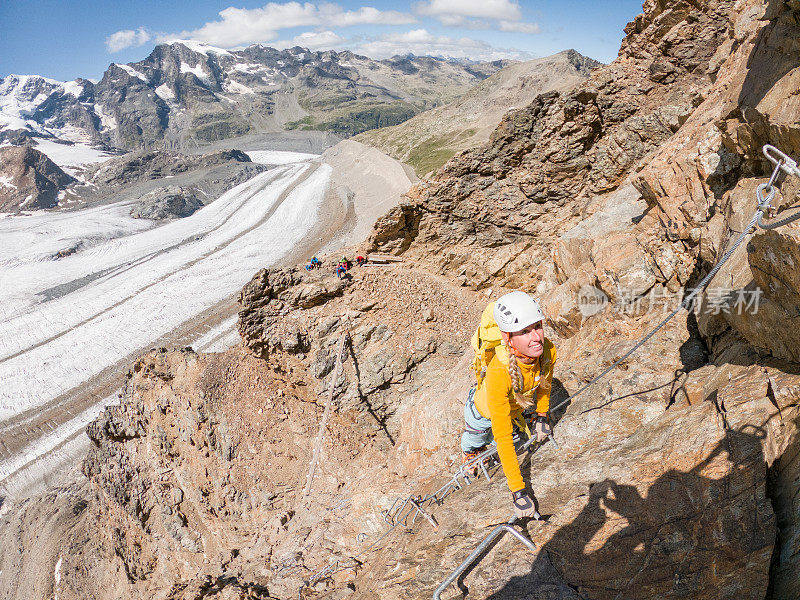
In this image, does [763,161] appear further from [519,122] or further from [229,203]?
[229,203]

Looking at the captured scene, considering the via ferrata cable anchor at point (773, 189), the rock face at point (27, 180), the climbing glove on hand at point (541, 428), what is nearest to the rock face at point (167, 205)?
the rock face at point (27, 180)

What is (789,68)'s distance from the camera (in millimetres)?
5676

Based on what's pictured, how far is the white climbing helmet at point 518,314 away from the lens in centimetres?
447

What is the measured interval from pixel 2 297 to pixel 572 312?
55.8 metres

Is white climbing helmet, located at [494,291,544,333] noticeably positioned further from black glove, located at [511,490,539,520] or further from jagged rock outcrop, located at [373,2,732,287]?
jagged rock outcrop, located at [373,2,732,287]

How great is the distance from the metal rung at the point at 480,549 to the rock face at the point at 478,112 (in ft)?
290

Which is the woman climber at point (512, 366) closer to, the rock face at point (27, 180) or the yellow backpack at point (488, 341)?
the yellow backpack at point (488, 341)

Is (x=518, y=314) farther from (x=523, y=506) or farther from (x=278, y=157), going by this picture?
(x=278, y=157)

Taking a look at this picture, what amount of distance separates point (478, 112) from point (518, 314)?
112 meters

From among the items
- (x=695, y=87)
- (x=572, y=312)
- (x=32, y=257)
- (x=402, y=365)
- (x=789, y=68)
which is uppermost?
(x=32, y=257)

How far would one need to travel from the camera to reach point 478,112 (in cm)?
10406

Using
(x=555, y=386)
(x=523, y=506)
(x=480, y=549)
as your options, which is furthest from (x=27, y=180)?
(x=523, y=506)

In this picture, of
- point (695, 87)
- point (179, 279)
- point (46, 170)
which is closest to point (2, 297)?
point (179, 279)

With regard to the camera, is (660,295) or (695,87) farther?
(695,87)
